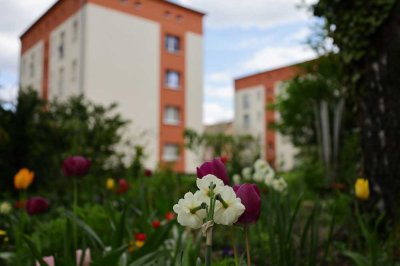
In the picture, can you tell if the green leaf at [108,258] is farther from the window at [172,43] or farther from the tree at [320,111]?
the window at [172,43]

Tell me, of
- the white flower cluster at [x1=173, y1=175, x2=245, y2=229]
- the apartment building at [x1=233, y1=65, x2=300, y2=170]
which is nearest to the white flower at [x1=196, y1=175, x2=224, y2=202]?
the white flower cluster at [x1=173, y1=175, x2=245, y2=229]

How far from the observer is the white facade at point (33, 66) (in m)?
26.3

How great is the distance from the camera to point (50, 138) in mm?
5762

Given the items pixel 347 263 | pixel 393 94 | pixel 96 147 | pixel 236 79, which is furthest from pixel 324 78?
pixel 236 79

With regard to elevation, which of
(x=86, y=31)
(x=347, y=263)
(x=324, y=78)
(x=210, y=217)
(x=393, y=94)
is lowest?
(x=347, y=263)

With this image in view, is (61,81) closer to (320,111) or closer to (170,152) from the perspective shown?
(170,152)

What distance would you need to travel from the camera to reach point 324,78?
9.61 metres

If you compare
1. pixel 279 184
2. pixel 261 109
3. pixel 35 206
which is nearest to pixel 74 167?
pixel 35 206

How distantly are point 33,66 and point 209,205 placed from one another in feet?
95.9

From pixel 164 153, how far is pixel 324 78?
44.5ft

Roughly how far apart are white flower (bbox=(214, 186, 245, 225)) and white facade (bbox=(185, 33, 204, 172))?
2218 cm

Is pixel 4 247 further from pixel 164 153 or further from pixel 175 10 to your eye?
pixel 175 10

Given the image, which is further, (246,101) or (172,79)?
(246,101)

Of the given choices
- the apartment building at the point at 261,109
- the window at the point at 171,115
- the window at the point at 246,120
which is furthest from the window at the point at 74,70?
the window at the point at 246,120
